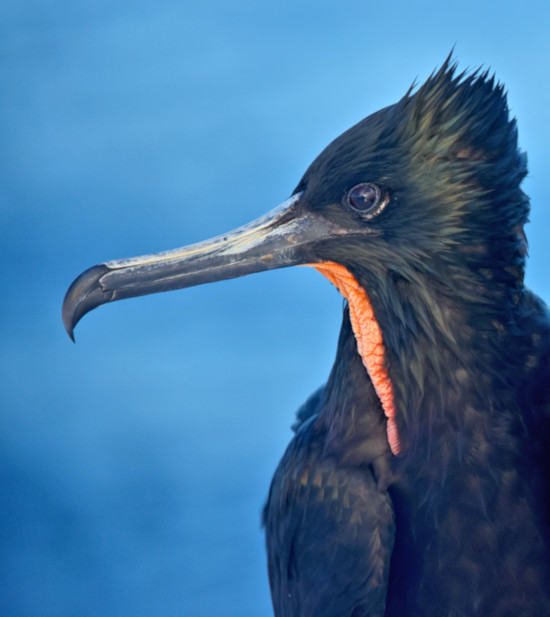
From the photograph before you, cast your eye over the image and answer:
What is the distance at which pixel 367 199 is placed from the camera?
0.94m

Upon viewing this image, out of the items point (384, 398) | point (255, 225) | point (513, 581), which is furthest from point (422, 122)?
point (513, 581)

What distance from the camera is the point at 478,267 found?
0.93 m

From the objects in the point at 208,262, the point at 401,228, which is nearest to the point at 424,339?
the point at 401,228

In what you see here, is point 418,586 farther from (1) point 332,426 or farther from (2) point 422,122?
(2) point 422,122

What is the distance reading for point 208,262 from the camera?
38.1 inches

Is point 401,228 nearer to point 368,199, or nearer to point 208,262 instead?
point 368,199

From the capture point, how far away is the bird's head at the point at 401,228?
0.92 meters

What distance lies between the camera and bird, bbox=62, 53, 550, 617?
924 millimetres

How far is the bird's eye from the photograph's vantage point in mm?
939

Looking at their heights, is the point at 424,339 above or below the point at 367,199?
below

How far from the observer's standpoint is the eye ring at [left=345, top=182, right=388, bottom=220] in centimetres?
94

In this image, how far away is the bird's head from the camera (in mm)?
918

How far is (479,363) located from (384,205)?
0.72 ft

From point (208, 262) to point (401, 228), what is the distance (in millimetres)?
228
